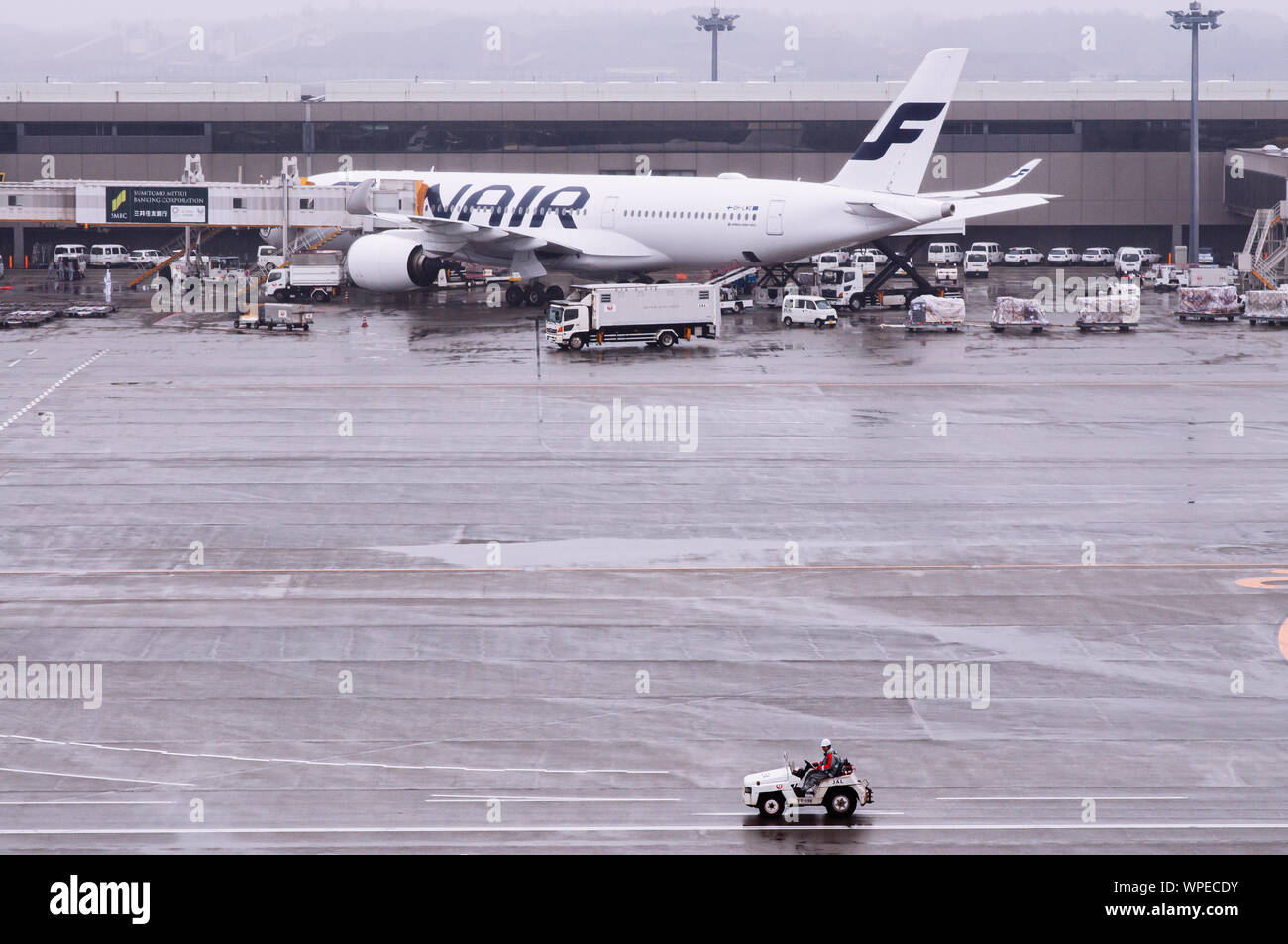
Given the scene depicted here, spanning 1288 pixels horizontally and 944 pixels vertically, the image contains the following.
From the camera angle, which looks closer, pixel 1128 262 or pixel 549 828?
pixel 549 828

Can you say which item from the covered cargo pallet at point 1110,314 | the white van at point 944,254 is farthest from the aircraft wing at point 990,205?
the white van at point 944,254

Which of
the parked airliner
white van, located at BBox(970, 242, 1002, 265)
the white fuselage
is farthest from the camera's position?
white van, located at BBox(970, 242, 1002, 265)

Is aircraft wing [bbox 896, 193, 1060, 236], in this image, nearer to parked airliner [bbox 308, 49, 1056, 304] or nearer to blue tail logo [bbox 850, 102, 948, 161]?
parked airliner [bbox 308, 49, 1056, 304]

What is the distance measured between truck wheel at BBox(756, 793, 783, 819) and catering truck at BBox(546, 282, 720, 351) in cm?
4410

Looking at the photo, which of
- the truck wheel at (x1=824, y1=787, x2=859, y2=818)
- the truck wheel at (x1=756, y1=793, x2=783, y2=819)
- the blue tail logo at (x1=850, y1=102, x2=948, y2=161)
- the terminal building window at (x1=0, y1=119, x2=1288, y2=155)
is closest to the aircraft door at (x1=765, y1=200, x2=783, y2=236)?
the blue tail logo at (x1=850, y1=102, x2=948, y2=161)

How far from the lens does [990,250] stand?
109562 mm

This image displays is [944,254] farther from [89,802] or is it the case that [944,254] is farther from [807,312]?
Answer: [89,802]

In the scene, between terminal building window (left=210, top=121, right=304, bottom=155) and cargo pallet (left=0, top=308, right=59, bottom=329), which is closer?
cargo pallet (left=0, top=308, right=59, bottom=329)

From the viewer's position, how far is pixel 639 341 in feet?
211

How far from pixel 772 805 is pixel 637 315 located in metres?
44.7

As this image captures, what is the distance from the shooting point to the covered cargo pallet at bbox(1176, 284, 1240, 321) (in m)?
75.0

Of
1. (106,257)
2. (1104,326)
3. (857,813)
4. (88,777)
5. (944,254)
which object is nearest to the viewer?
(857,813)

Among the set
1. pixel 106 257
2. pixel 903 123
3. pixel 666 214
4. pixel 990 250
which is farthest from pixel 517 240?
pixel 990 250
